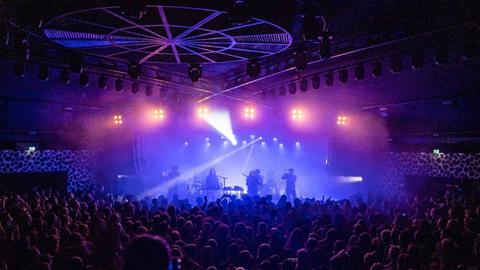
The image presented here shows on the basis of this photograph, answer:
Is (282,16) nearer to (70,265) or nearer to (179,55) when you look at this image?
(179,55)

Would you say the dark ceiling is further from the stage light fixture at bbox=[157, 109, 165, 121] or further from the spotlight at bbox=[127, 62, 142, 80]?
the spotlight at bbox=[127, 62, 142, 80]

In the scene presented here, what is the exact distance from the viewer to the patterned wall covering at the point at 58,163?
52.8 feet

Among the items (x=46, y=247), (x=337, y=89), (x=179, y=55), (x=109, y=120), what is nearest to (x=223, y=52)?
(x=179, y=55)

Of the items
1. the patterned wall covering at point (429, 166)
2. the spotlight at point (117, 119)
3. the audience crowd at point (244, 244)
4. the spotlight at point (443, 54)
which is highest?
the spotlight at point (117, 119)

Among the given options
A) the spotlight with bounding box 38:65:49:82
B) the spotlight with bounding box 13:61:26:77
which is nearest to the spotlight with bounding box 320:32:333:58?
the spotlight with bounding box 38:65:49:82

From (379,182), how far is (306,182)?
204 inches

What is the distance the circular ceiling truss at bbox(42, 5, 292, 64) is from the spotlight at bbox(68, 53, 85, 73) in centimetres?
118

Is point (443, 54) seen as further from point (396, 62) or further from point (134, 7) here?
point (134, 7)

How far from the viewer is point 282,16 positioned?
602 centimetres

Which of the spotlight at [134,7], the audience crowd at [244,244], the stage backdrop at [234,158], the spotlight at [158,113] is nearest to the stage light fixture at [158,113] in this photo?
the spotlight at [158,113]

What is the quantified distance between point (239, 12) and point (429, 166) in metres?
14.1

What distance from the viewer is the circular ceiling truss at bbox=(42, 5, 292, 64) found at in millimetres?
5895

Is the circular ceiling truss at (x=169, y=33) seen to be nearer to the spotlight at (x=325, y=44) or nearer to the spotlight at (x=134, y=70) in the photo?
the spotlight at (x=325, y=44)

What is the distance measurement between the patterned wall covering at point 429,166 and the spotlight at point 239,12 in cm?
1303
